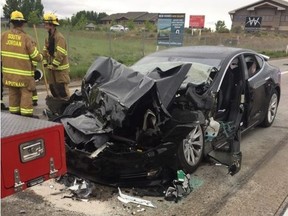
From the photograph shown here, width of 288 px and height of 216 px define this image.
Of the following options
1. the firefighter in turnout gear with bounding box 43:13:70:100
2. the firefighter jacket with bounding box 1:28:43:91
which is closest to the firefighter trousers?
the firefighter jacket with bounding box 1:28:43:91

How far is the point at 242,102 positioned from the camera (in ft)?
17.5

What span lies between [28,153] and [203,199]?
7.47 feet

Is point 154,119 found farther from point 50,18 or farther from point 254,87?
point 50,18

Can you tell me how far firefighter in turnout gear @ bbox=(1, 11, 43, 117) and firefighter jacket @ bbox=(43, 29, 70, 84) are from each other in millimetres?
1310

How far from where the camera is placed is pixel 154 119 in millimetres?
3854

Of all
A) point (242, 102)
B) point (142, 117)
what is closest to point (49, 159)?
point (142, 117)

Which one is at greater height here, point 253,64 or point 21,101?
point 253,64

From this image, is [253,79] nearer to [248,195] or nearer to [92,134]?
[248,195]

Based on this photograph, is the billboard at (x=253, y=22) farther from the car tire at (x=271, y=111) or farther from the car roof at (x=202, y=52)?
the car roof at (x=202, y=52)

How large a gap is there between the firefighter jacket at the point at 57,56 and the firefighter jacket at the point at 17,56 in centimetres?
135

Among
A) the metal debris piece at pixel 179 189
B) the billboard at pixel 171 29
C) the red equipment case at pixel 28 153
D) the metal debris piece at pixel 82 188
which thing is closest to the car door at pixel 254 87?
the metal debris piece at pixel 179 189

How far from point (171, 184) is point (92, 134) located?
0.98 m

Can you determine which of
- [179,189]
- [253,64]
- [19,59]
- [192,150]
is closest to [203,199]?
[179,189]

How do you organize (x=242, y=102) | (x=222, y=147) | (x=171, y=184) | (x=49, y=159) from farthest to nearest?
(x=242, y=102) < (x=222, y=147) < (x=171, y=184) < (x=49, y=159)
